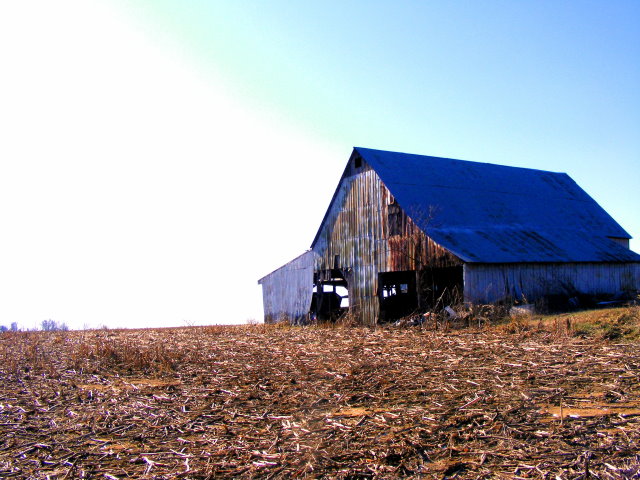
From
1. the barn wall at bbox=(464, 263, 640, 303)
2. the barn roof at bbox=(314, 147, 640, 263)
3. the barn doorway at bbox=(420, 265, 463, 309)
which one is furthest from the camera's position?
the barn roof at bbox=(314, 147, 640, 263)

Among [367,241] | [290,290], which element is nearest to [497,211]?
[367,241]

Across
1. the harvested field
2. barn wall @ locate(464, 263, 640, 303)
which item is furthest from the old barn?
the harvested field

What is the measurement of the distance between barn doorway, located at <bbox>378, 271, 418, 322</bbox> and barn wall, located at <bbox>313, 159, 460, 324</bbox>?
12.8 inches

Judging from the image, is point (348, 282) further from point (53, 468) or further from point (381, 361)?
point (53, 468)

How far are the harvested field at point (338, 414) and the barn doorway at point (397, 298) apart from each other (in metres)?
11.5

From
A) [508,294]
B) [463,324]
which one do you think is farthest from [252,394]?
[508,294]

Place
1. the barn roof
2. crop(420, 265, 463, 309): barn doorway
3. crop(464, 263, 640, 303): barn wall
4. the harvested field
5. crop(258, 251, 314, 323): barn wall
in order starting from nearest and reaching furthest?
the harvested field, crop(464, 263, 640, 303): barn wall, crop(420, 265, 463, 309): barn doorway, the barn roof, crop(258, 251, 314, 323): barn wall

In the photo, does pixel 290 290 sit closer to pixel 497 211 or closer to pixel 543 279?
pixel 497 211

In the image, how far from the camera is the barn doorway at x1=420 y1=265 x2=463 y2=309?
23.6 m

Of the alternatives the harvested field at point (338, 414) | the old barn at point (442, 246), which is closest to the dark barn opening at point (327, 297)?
the old barn at point (442, 246)

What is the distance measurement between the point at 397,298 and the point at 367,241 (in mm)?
3250

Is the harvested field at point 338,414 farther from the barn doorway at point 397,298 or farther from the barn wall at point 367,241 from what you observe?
the barn doorway at point 397,298

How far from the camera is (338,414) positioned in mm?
8648

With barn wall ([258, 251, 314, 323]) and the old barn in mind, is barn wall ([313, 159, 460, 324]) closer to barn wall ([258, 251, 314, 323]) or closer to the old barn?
the old barn
